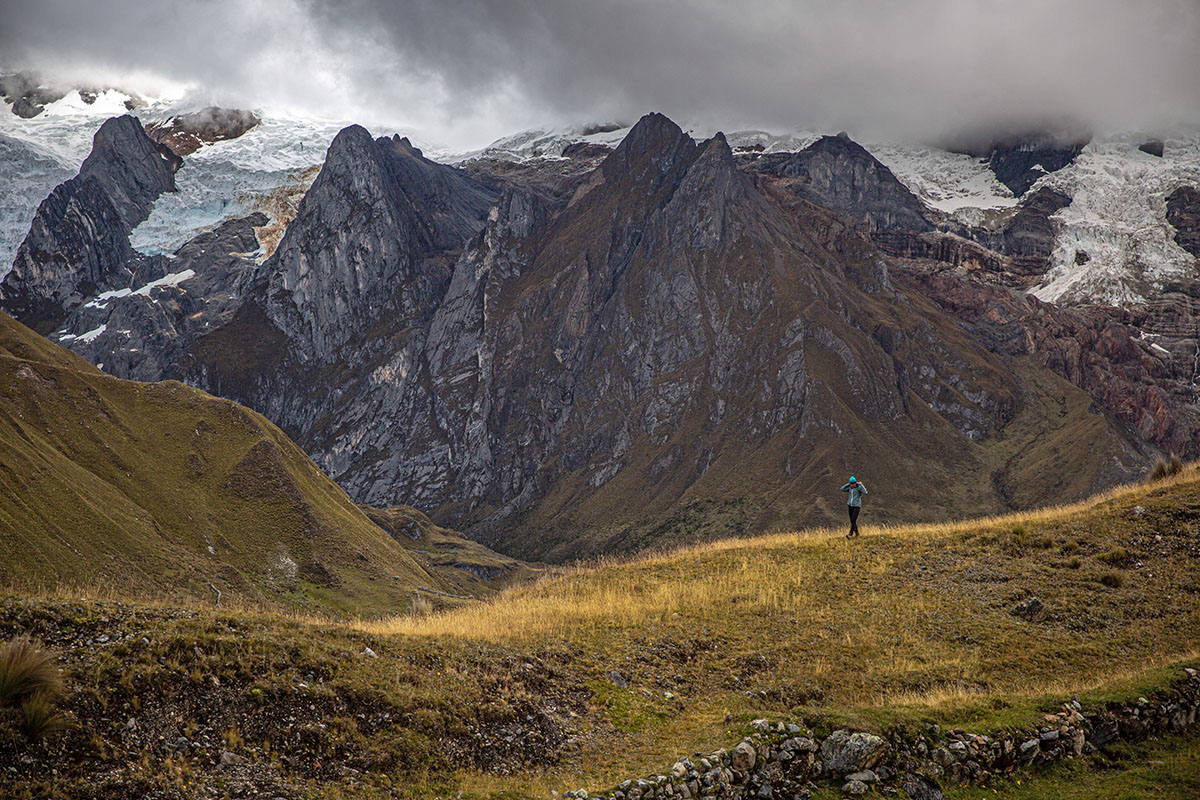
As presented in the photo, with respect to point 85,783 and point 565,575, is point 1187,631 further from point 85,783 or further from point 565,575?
point 85,783

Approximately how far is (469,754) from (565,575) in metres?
17.4

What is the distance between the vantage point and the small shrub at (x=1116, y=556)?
81.3 feet

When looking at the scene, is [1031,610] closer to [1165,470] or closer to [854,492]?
[854,492]

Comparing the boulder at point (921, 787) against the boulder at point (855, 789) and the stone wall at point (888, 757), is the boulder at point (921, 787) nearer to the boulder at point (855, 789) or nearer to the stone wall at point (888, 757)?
the stone wall at point (888, 757)

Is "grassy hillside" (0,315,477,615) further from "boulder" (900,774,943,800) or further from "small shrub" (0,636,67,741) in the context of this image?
"boulder" (900,774,943,800)

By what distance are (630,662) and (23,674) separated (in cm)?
1249

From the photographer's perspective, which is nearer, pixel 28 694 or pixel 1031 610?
pixel 28 694

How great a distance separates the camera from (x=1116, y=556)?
2492 cm

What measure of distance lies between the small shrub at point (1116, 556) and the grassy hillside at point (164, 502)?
2593 inches

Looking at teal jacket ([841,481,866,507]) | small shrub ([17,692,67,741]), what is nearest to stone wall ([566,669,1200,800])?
small shrub ([17,692,67,741])

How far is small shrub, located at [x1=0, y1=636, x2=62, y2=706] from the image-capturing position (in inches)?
420

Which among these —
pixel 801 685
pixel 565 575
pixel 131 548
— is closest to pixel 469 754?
pixel 801 685

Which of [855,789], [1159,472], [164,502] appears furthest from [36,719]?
[164,502]

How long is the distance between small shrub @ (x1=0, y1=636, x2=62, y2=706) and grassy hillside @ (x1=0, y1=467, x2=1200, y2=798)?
21.1 inches
